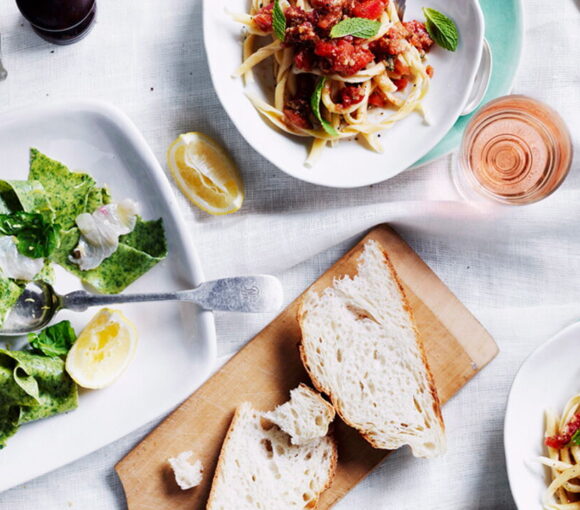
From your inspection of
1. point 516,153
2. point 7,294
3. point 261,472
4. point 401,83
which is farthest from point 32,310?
point 516,153

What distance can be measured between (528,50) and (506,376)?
1207 mm

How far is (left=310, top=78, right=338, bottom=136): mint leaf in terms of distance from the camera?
2.38 meters

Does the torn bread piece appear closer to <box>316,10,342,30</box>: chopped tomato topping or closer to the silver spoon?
the silver spoon

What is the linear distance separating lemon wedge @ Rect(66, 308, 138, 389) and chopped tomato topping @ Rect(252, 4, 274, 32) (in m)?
1.07

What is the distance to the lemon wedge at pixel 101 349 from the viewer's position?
2.48 meters

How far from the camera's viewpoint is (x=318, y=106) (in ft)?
7.85

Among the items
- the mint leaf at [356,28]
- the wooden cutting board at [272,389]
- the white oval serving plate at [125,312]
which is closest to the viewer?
the mint leaf at [356,28]

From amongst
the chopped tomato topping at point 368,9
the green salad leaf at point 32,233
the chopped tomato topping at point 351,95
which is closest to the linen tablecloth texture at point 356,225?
the chopped tomato topping at point 351,95

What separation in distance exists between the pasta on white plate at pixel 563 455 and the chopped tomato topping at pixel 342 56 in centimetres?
138

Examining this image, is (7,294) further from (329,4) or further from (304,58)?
(329,4)

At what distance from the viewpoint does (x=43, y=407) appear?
2480 mm

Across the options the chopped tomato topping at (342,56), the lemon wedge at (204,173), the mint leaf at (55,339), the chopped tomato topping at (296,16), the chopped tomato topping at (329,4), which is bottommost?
the mint leaf at (55,339)

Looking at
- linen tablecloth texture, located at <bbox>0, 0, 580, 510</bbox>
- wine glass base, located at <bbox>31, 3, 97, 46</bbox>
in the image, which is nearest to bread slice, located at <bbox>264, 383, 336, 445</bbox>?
linen tablecloth texture, located at <bbox>0, 0, 580, 510</bbox>

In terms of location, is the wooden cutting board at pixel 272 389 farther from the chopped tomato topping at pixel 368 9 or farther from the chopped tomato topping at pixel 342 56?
the chopped tomato topping at pixel 368 9
